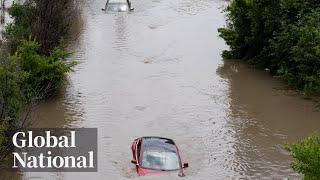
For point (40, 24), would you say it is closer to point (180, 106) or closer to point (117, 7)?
point (180, 106)

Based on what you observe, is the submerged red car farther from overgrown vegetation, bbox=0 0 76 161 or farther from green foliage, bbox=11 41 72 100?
green foliage, bbox=11 41 72 100

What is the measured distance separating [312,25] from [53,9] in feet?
35.2

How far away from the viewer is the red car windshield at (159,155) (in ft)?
51.3

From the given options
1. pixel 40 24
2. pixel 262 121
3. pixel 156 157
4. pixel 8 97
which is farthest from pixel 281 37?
A: pixel 8 97

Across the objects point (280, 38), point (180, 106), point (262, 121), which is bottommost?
point (262, 121)

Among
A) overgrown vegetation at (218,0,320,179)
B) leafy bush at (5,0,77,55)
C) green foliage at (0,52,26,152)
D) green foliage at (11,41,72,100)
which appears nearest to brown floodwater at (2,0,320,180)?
overgrown vegetation at (218,0,320,179)

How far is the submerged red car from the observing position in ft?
51.1

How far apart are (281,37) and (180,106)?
219 inches

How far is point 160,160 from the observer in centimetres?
1575

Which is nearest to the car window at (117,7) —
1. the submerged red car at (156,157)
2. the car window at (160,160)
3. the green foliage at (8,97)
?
the green foliage at (8,97)

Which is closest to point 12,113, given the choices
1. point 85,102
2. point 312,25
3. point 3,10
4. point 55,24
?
point 85,102

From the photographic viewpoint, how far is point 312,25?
2295 centimetres

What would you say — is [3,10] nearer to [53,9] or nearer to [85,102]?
[53,9]

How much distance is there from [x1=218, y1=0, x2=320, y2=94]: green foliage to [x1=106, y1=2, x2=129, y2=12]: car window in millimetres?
9808
